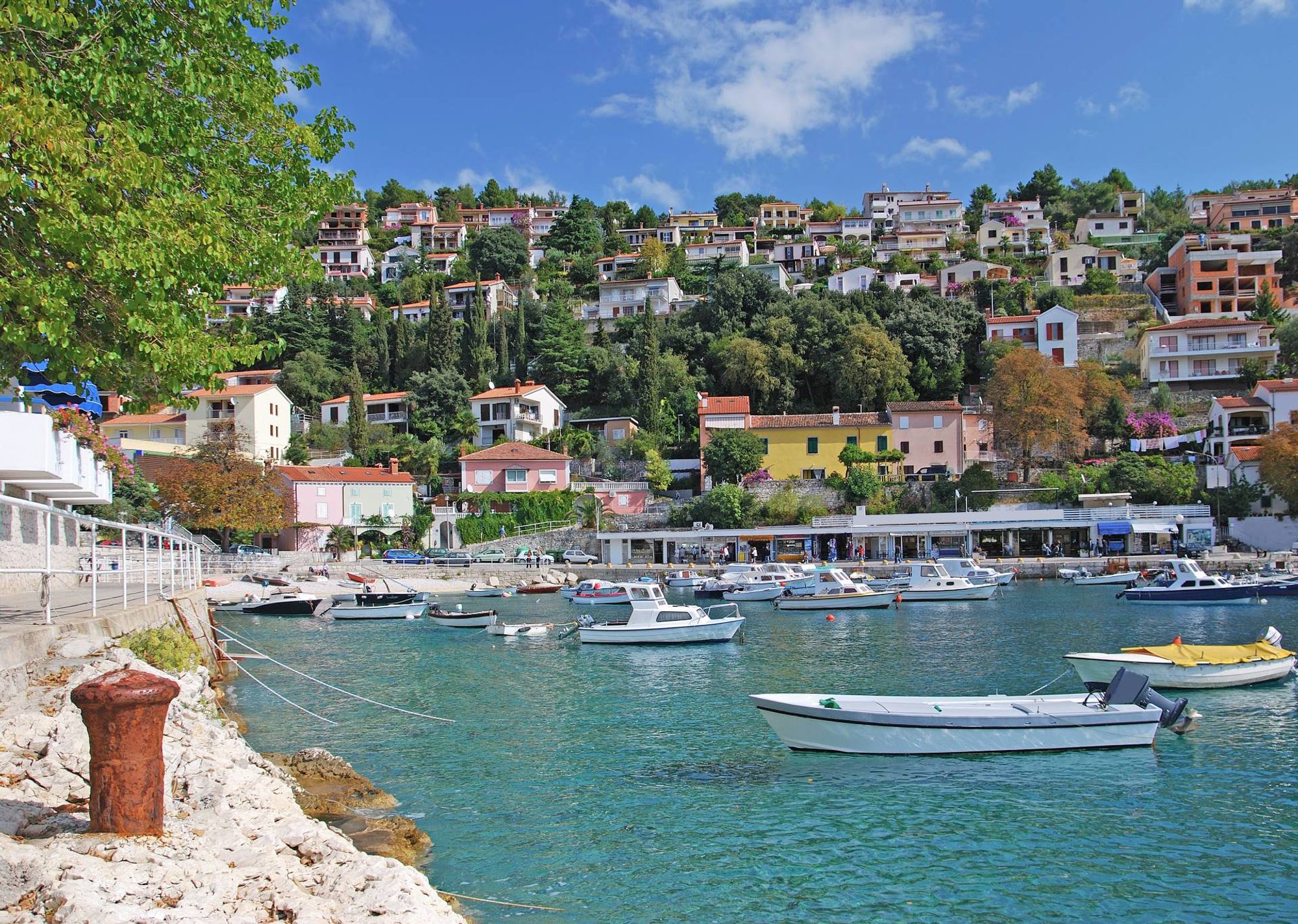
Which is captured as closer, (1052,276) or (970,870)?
(970,870)

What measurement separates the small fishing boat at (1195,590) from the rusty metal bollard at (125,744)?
141 feet

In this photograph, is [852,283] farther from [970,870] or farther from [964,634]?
[970,870]

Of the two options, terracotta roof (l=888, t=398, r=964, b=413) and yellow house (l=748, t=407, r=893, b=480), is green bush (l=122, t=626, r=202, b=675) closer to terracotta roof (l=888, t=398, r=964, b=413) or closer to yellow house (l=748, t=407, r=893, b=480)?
yellow house (l=748, t=407, r=893, b=480)

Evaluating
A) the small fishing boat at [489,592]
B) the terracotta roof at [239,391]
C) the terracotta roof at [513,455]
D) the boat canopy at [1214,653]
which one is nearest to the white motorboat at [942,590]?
the small fishing boat at [489,592]

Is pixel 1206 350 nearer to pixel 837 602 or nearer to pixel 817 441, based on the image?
pixel 817 441

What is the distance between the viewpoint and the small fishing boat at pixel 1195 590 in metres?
40.0

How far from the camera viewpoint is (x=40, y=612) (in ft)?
41.7

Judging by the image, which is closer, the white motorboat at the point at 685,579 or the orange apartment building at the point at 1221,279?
the white motorboat at the point at 685,579

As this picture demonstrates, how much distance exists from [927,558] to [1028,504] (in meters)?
7.55

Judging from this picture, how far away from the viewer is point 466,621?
36.5 meters

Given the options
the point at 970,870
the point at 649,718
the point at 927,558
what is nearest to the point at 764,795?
the point at 970,870

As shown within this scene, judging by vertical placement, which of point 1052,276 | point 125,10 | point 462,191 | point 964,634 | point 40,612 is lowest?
point 964,634

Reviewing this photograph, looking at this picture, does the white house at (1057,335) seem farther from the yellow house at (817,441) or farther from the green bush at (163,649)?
the green bush at (163,649)

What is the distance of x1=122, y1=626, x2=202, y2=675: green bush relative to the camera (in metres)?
13.5
